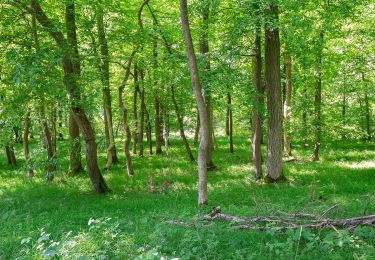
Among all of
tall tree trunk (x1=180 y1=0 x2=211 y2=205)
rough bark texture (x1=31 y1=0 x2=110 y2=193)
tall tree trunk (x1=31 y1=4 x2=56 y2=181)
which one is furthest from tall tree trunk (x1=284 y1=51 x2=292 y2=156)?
tall tree trunk (x1=31 y1=4 x2=56 y2=181)

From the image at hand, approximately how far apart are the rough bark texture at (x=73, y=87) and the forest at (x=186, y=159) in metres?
0.05

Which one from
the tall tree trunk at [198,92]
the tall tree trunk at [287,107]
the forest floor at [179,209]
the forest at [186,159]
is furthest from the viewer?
the tall tree trunk at [287,107]

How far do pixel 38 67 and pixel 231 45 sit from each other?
6462mm

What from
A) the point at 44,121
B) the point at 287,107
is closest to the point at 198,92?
the point at 44,121

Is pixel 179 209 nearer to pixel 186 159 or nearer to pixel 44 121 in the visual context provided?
pixel 44 121

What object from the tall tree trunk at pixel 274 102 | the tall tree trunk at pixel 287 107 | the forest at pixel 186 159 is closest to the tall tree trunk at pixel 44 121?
the forest at pixel 186 159

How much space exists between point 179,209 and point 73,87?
5.34 meters

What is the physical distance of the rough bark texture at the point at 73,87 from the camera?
11.5 meters

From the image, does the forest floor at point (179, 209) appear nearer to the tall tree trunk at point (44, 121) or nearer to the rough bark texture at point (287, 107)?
the tall tree trunk at point (44, 121)

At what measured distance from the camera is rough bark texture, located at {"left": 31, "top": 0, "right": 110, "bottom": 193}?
37.6ft

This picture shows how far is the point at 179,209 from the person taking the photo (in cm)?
1032

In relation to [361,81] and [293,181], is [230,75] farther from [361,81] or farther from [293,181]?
[361,81]

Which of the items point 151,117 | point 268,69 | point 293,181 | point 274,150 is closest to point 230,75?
point 268,69

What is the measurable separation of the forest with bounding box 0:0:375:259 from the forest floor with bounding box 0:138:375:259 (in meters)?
0.04
